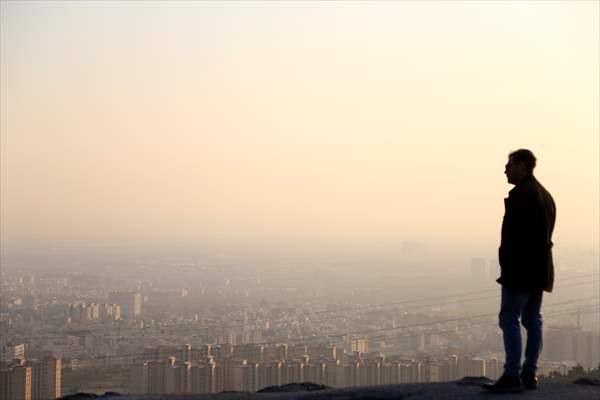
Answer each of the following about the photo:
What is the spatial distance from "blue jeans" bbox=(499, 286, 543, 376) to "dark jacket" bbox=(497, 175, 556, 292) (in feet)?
0.30

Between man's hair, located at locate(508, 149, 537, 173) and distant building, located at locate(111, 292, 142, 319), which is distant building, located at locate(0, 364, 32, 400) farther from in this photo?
distant building, located at locate(111, 292, 142, 319)

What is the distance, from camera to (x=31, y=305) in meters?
70.9

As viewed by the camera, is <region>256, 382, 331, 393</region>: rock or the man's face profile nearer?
the man's face profile

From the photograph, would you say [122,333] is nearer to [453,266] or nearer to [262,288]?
[262,288]

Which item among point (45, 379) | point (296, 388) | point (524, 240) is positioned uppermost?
point (524, 240)

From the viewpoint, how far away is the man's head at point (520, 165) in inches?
277

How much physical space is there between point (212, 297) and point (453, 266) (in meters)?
22.6

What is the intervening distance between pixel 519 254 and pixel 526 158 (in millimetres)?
753

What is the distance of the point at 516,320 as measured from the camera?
7.00m

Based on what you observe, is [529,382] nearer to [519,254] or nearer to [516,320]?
[516,320]

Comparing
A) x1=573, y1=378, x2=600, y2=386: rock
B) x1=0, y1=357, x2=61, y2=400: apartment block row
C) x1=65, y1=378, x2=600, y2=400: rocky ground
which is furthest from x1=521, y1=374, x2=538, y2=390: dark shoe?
x1=0, y1=357, x2=61, y2=400: apartment block row

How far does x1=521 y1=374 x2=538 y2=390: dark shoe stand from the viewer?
722cm

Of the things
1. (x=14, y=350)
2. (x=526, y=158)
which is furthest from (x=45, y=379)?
(x=526, y=158)

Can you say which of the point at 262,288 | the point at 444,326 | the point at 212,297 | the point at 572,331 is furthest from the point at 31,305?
the point at 572,331
